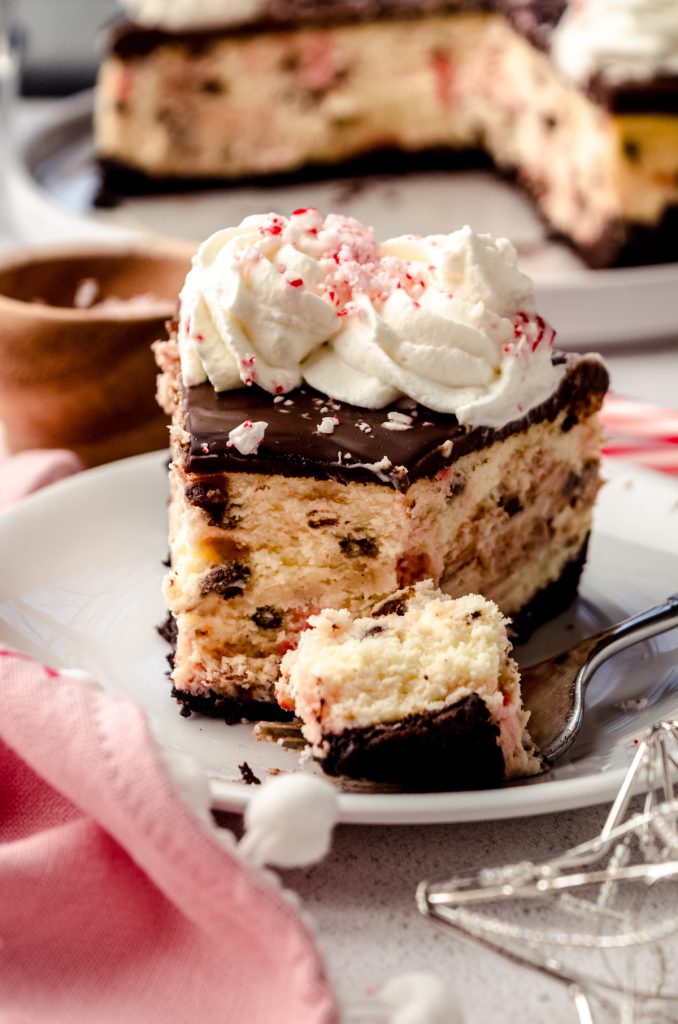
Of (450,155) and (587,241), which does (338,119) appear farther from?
(587,241)

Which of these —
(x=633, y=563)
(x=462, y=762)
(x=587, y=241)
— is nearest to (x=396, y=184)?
(x=587, y=241)

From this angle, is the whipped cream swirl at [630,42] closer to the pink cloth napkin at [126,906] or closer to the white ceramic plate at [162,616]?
the white ceramic plate at [162,616]

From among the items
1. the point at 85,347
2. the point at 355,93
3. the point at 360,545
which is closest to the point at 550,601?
the point at 360,545

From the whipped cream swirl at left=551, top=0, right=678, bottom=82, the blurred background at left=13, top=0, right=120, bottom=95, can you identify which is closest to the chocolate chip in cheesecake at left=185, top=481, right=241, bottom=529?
the whipped cream swirl at left=551, top=0, right=678, bottom=82

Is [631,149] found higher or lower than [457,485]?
lower

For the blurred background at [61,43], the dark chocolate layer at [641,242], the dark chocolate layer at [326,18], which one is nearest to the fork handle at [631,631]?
the dark chocolate layer at [641,242]

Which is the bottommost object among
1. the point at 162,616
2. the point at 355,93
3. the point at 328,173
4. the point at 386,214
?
the point at 328,173

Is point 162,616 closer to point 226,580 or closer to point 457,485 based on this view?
point 226,580
